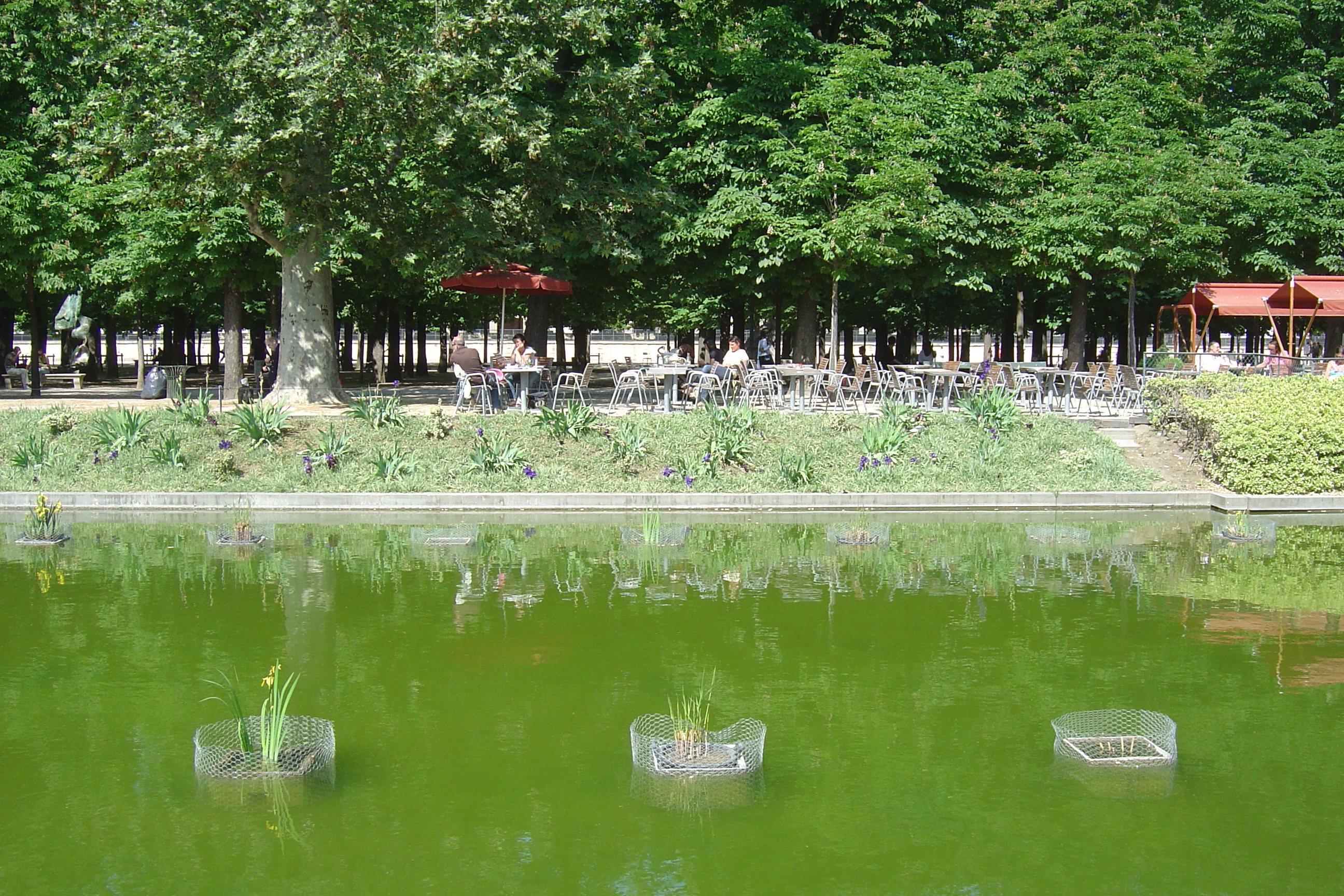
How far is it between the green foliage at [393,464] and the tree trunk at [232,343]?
945 centimetres

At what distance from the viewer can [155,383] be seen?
26.2 m

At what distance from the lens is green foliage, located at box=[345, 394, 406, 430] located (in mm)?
18438

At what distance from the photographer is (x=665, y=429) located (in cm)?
1867

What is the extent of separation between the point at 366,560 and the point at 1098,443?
38.9 ft

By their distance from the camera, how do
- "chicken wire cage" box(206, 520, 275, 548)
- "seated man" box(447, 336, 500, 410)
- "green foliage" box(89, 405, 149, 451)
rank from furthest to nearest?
"seated man" box(447, 336, 500, 410), "green foliage" box(89, 405, 149, 451), "chicken wire cage" box(206, 520, 275, 548)

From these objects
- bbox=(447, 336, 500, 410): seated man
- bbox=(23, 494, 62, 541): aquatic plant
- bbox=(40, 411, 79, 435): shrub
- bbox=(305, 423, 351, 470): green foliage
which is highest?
bbox=(447, 336, 500, 410): seated man

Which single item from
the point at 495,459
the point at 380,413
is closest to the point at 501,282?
the point at 380,413

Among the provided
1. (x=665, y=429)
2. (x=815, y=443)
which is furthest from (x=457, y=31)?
(x=815, y=443)

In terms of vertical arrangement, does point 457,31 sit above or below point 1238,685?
above

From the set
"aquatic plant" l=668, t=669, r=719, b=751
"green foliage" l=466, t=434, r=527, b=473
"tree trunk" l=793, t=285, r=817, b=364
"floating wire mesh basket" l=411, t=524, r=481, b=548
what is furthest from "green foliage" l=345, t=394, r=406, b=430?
"tree trunk" l=793, t=285, r=817, b=364

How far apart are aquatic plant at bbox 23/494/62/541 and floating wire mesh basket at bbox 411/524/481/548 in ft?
12.9

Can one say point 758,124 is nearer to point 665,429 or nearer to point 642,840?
point 665,429

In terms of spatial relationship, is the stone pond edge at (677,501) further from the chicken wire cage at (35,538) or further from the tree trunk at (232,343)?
the tree trunk at (232,343)

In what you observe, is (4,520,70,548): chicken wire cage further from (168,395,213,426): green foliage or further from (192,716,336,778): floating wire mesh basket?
(192,716,336,778): floating wire mesh basket
